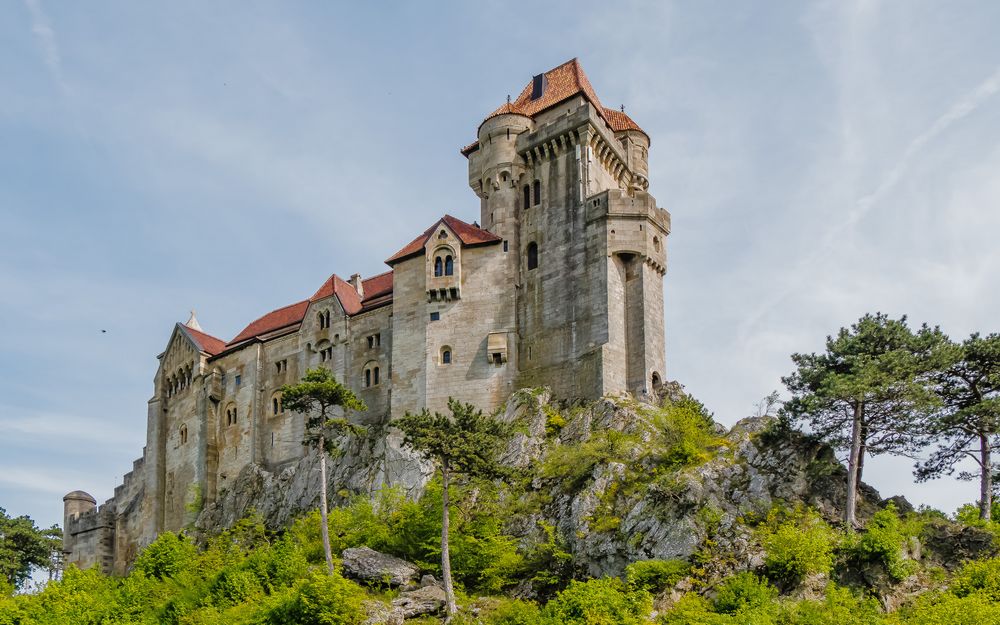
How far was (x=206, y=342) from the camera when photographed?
88.1 metres

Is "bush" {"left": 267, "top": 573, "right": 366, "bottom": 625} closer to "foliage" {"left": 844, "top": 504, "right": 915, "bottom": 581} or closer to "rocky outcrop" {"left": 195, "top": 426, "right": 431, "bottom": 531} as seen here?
"rocky outcrop" {"left": 195, "top": 426, "right": 431, "bottom": 531}

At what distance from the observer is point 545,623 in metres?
48.2

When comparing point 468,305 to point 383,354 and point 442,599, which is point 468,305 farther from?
point 442,599

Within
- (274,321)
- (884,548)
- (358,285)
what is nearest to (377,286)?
(358,285)

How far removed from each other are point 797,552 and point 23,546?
197 feet

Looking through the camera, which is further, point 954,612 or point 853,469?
point 853,469

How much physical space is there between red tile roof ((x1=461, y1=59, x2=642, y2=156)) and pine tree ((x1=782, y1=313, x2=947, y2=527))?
28.1 m

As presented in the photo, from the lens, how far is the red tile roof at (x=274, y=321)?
8456cm

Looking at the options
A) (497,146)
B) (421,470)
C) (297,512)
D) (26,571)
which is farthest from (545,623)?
(26,571)

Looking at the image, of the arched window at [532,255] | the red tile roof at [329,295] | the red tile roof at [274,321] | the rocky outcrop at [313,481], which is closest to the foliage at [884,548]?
the rocky outcrop at [313,481]

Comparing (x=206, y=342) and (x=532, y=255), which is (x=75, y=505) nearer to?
(x=206, y=342)

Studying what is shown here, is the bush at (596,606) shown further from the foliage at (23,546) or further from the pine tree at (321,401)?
the foliage at (23,546)

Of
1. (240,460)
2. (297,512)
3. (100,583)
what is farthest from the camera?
(240,460)

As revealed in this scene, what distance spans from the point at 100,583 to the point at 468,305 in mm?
27888
